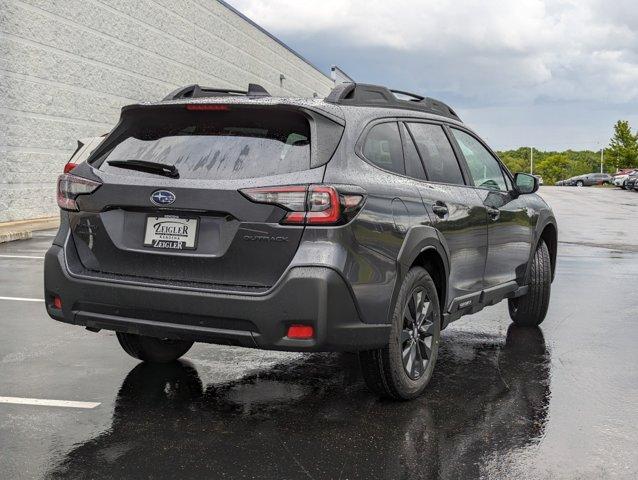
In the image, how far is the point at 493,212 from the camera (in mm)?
6227

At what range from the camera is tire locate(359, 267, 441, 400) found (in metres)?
4.69

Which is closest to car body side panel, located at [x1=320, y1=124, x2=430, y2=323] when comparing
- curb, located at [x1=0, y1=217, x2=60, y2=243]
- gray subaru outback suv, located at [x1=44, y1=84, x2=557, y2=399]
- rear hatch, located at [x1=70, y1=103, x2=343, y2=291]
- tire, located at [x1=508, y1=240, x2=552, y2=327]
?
gray subaru outback suv, located at [x1=44, y1=84, x2=557, y2=399]

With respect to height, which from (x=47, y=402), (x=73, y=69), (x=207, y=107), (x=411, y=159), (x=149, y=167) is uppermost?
(x=73, y=69)

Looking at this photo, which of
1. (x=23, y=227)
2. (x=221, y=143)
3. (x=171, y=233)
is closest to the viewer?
(x=171, y=233)

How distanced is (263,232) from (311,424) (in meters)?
1.13

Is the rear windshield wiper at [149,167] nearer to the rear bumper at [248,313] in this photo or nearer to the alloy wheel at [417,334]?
the rear bumper at [248,313]

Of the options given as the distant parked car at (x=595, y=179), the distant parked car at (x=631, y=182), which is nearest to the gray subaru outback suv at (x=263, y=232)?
the distant parked car at (x=631, y=182)

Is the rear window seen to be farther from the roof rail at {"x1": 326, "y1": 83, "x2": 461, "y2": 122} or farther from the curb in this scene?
the curb

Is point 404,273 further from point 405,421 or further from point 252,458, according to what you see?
point 252,458

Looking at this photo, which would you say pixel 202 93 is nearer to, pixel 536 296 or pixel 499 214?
pixel 499 214

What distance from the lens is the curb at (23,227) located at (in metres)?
14.8

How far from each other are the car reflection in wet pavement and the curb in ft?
33.2

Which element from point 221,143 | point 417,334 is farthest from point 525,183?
point 221,143

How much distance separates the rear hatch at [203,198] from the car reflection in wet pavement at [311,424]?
805mm
